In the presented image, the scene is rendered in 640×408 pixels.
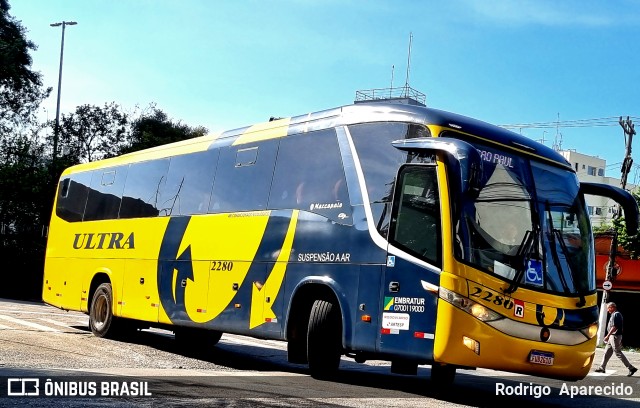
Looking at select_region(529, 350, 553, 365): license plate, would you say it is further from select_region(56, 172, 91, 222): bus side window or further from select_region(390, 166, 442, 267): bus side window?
select_region(56, 172, 91, 222): bus side window

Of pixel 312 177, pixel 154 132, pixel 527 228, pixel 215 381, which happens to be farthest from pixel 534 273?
pixel 154 132

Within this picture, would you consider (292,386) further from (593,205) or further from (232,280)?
(593,205)

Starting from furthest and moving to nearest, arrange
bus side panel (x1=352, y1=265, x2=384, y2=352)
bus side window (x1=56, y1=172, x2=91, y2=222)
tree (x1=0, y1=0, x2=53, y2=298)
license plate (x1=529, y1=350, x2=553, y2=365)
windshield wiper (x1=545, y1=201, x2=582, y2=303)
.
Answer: tree (x1=0, y1=0, x2=53, y2=298) → bus side window (x1=56, y1=172, x2=91, y2=222) → bus side panel (x1=352, y1=265, x2=384, y2=352) → windshield wiper (x1=545, y1=201, x2=582, y2=303) → license plate (x1=529, y1=350, x2=553, y2=365)

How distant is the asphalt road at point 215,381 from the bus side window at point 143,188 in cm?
269

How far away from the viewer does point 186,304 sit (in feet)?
47.9

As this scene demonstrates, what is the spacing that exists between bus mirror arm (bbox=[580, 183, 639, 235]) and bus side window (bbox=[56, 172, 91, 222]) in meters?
11.9

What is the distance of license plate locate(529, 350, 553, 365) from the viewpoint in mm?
9721

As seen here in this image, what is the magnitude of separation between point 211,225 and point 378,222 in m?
4.43

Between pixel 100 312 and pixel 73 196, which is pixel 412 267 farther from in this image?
pixel 73 196

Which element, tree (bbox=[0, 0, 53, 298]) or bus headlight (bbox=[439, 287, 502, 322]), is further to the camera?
tree (bbox=[0, 0, 53, 298])

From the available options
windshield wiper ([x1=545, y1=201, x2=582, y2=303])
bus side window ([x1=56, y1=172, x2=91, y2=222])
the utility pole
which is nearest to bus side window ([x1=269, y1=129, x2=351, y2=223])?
windshield wiper ([x1=545, y1=201, x2=582, y2=303])

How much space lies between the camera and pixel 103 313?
17.4 meters

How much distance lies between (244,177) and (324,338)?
11.6 ft

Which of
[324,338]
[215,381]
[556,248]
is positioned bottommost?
[215,381]
